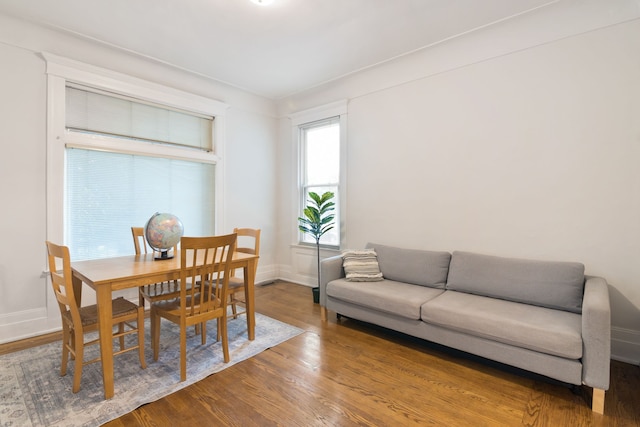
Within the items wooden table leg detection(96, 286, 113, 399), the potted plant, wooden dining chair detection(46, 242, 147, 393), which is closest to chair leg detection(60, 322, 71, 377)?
wooden dining chair detection(46, 242, 147, 393)

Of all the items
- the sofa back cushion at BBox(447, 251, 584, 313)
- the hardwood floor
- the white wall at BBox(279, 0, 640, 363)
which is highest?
the white wall at BBox(279, 0, 640, 363)

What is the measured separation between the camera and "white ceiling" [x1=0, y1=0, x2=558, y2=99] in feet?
8.56

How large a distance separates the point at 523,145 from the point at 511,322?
166 cm

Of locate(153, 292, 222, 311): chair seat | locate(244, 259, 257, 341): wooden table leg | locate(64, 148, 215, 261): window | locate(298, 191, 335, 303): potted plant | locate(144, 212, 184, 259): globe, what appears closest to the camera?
Result: locate(153, 292, 222, 311): chair seat

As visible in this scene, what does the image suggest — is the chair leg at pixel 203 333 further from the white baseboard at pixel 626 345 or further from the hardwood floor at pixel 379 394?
the white baseboard at pixel 626 345

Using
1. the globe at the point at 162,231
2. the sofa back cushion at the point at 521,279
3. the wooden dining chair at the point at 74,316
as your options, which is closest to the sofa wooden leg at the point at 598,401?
the sofa back cushion at the point at 521,279

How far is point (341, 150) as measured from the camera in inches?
165

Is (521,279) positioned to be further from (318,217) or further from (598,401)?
(318,217)

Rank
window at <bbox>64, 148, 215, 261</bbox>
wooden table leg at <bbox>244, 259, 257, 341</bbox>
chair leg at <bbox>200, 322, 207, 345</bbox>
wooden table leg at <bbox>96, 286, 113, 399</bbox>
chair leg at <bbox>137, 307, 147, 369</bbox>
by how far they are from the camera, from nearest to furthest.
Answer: wooden table leg at <bbox>96, 286, 113, 399</bbox> < chair leg at <bbox>137, 307, 147, 369</bbox> < chair leg at <bbox>200, 322, 207, 345</bbox> < wooden table leg at <bbox>244, 259, 257, 341</bbox> < window at <bbox>64, 148, 215, 261</bbox>

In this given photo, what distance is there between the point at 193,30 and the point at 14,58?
1616 millimetres

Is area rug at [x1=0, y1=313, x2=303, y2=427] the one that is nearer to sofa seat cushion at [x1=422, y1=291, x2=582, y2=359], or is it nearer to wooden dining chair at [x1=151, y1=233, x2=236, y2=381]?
wooden dining chair at [x1=151, y1=233, x2=236, y2=381]

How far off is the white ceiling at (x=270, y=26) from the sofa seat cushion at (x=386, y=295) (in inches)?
100

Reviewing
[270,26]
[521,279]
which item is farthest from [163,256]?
[521,279]

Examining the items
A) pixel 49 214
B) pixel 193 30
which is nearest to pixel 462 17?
pixel 193 30
